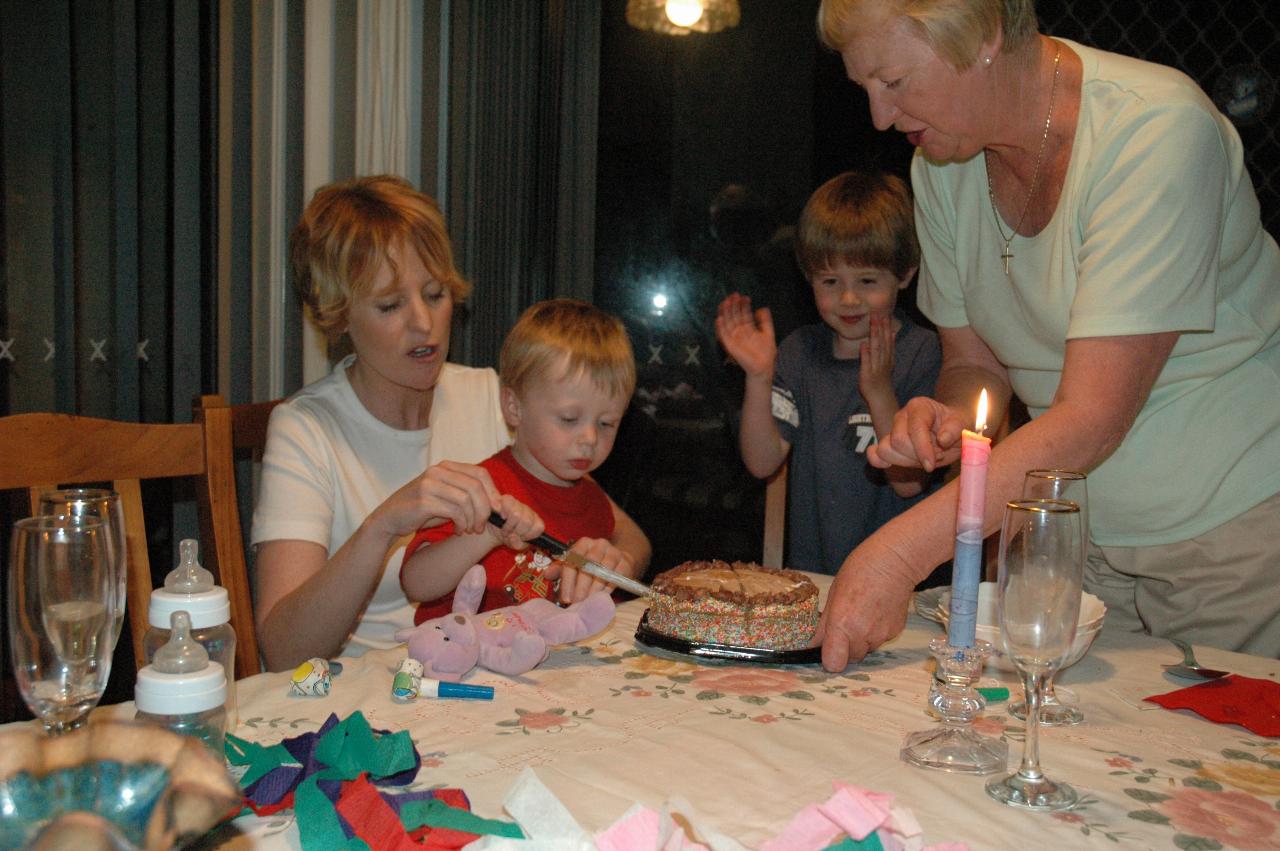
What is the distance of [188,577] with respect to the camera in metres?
0.90

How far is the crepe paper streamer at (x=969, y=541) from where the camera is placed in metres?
0.92

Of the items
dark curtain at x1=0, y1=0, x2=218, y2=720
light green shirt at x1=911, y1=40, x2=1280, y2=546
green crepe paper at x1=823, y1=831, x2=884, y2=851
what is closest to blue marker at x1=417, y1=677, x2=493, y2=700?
green crepe paper at x1=823, y1=831, x2=884, y2=851

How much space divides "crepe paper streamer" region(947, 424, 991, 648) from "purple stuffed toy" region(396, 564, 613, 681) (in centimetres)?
48

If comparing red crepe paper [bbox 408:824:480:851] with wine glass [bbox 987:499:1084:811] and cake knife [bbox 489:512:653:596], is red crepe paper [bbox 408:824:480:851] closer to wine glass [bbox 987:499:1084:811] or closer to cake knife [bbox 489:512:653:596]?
wine glass [bbox 987:499:1084:811]

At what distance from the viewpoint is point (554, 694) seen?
3.68ft

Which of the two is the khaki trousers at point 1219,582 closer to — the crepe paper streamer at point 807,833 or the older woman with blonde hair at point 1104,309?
the older woman with blonde hair at point 1104,309

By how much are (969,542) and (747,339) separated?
155cm

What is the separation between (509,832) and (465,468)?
2.10 feet

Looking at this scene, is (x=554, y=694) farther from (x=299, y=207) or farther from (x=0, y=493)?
(x=299, y=207)

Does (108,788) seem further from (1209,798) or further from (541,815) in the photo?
(1209,798)

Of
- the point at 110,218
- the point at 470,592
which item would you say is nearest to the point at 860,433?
the point at 470,592

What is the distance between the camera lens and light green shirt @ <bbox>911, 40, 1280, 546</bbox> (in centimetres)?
129

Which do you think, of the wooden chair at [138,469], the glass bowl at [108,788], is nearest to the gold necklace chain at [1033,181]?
the wooden chair at [138,469]

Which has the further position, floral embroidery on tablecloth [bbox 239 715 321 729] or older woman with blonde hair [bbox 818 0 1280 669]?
older woman with blonde hair [bbox 818 0 1280 669]
